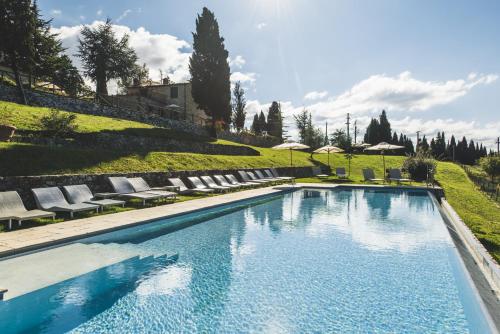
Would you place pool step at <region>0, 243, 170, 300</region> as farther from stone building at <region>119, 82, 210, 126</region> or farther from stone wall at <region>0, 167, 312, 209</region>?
stone building at <region>119, 82, 210, 126</region>

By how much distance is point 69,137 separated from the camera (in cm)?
1514

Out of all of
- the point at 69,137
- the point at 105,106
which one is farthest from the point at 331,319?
the point at 105,106

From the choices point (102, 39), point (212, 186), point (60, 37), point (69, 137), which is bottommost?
point (212, 186)

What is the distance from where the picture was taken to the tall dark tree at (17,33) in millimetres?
18984

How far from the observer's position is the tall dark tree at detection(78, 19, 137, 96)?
36.4 m

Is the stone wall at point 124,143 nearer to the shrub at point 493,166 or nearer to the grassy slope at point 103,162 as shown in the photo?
the grassy slope at point 103,162

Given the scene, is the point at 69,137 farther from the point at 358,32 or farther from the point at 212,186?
the point at 358,32

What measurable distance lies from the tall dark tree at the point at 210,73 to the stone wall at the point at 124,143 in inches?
297

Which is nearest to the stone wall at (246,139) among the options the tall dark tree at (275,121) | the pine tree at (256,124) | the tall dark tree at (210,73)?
the tall dark tree at (210,73)

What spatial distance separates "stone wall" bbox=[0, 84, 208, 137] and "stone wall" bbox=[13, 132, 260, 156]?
6.15m

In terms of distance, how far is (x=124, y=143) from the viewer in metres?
17.4

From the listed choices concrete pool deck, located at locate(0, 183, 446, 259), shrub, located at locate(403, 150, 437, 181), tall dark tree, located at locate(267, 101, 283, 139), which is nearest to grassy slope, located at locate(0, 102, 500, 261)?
concrete pool deck, located at locate(0, 183, 446, 259)

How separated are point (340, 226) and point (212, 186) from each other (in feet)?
22.6

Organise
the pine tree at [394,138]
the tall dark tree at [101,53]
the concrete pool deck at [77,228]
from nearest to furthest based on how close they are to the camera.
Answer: the concrete pool deck at [77,228] < the tall dark tree at [101,53] < the pine tree at [394,138]
